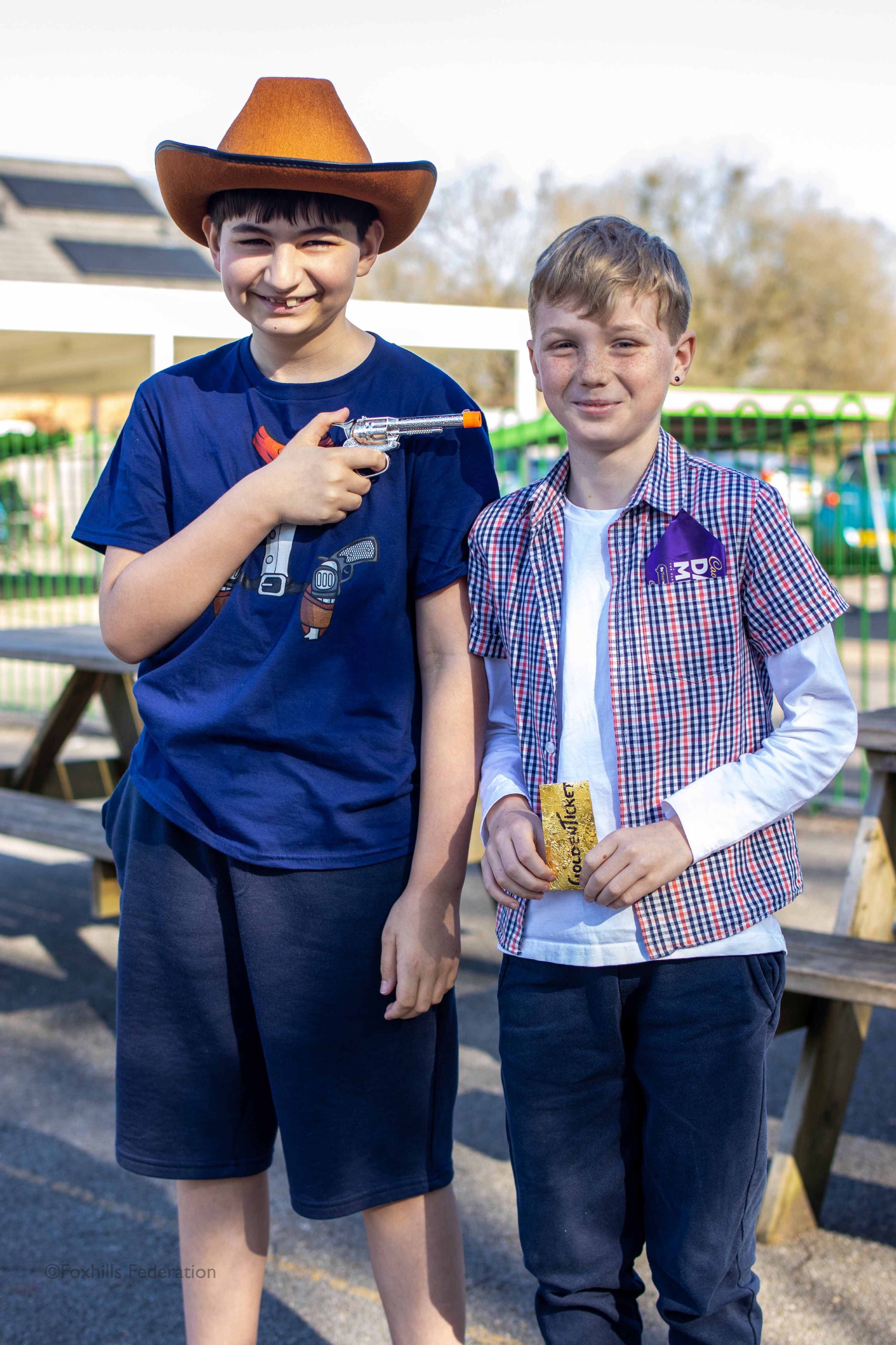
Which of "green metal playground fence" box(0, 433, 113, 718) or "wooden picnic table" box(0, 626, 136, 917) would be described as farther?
"green metal playground fence" box(0, 433, 113, 718)

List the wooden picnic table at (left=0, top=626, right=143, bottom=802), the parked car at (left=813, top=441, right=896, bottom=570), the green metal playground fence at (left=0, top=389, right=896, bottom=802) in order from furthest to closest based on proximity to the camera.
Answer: the parked car at (left=813, top=441, right=896, bottom=570), the green metal playground fence at (left=0, top=389, right=896, bottom=802), the wooden picnic table at (left=0, top=626, right=143, bottom=802)

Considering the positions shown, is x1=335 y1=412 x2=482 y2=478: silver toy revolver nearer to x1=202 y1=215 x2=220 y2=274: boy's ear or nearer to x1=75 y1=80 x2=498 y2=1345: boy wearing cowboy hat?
x1=75 y1=80 x2=498 y2=1345: boy wearing cowboy hat

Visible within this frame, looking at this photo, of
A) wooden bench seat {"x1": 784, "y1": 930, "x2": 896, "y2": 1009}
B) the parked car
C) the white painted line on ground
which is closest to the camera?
the white painted line on ground

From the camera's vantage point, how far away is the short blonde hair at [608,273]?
151 centimetres

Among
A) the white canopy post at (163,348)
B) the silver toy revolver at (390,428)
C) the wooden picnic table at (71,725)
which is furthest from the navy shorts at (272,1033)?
the white canopy post at (163,348)

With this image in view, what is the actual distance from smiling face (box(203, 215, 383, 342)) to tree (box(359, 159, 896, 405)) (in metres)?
33.4

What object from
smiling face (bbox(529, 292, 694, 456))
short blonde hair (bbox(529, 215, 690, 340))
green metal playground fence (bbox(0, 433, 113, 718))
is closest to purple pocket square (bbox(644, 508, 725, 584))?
smiling face (bbox(529, 292, 694, 456))

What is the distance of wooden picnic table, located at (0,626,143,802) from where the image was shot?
4461 millimetres

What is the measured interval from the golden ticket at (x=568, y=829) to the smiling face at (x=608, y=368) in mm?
440

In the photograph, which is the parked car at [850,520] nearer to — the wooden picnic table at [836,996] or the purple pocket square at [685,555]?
the wooden picnic table at [836,996]

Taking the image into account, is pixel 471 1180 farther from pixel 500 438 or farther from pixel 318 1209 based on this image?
pixel 500 438

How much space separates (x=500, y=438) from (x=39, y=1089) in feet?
25.2

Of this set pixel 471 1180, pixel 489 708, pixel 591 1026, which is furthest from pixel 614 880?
pixel 471 1180

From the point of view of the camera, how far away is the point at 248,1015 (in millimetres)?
1692
